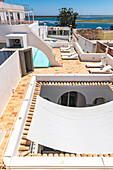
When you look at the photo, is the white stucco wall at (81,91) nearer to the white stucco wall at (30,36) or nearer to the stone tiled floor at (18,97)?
the stone tiled floor at (18,97)

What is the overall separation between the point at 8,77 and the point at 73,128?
22.7ft

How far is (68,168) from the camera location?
5645 millimetres

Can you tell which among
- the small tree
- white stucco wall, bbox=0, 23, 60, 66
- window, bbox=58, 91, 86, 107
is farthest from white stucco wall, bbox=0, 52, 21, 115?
the small tree

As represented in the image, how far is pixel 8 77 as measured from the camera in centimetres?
1167

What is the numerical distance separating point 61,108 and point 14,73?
6.03 m

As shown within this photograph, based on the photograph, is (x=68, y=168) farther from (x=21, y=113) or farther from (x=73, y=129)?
(x=21, y=113)

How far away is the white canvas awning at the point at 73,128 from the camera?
7598 mm

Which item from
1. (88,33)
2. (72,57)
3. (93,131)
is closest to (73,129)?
(93,131)

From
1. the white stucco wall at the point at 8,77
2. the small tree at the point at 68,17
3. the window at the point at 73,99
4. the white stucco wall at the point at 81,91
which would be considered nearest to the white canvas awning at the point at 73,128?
the white stucco wall at the point at 8,77

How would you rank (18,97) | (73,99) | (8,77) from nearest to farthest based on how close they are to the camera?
(8,77)
(18,97)
(73,99)

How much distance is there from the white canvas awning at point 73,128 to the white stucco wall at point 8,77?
2.71 meters

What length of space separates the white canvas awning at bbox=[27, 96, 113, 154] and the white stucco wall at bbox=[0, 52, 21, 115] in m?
2.71

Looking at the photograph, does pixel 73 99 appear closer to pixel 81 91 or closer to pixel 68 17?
pixel 81 91

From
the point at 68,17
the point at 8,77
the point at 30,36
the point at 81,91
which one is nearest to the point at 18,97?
the point at 8,77
